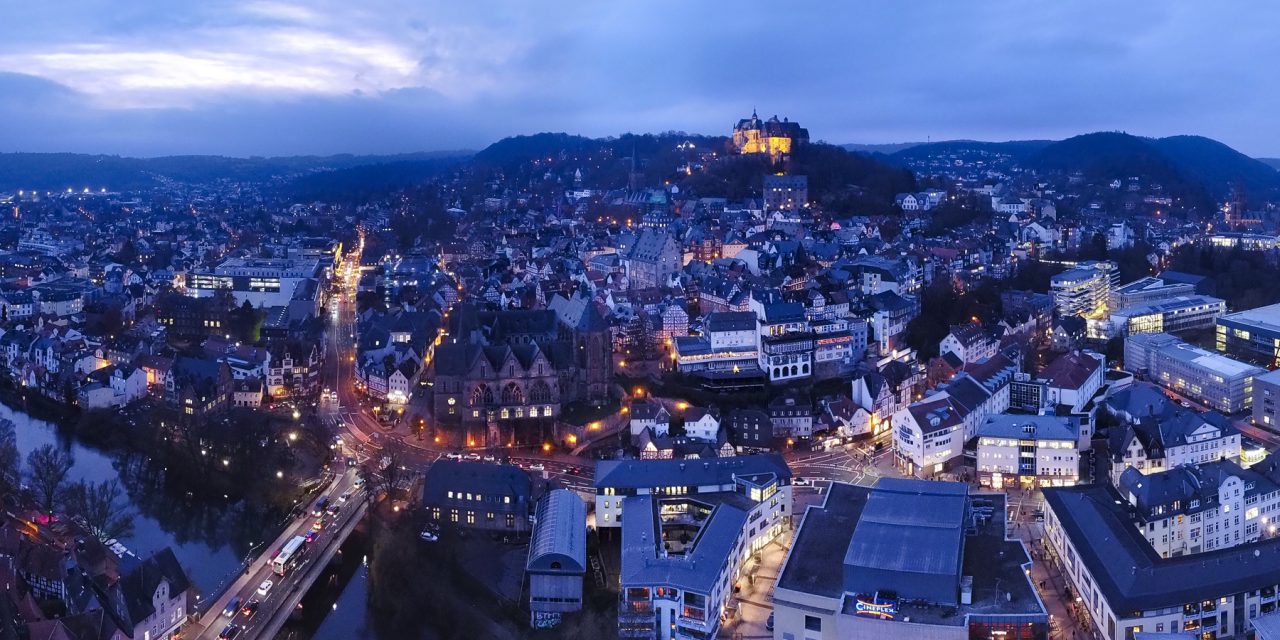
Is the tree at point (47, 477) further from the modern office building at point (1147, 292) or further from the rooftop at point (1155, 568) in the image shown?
the modern office building at point (1147, 292)

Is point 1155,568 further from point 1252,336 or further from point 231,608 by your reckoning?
point 1252,336

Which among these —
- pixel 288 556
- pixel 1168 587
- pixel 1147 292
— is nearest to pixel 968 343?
pixel 1147 292

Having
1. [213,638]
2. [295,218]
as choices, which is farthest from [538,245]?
[295,218]

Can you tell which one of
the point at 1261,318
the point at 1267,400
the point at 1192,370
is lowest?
the point at 1267,400

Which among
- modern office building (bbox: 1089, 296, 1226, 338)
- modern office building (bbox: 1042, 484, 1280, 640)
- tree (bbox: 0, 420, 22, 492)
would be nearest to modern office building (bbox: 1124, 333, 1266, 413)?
modern office building (bbox: 1089, 296, 1226, 338)

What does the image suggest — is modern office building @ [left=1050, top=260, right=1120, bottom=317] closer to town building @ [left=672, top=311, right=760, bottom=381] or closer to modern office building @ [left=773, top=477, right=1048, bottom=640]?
town building @ [left=672, top=311, right=760, bottom=381]

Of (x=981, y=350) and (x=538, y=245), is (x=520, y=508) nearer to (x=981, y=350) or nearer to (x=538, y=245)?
(x=981, y=350)
